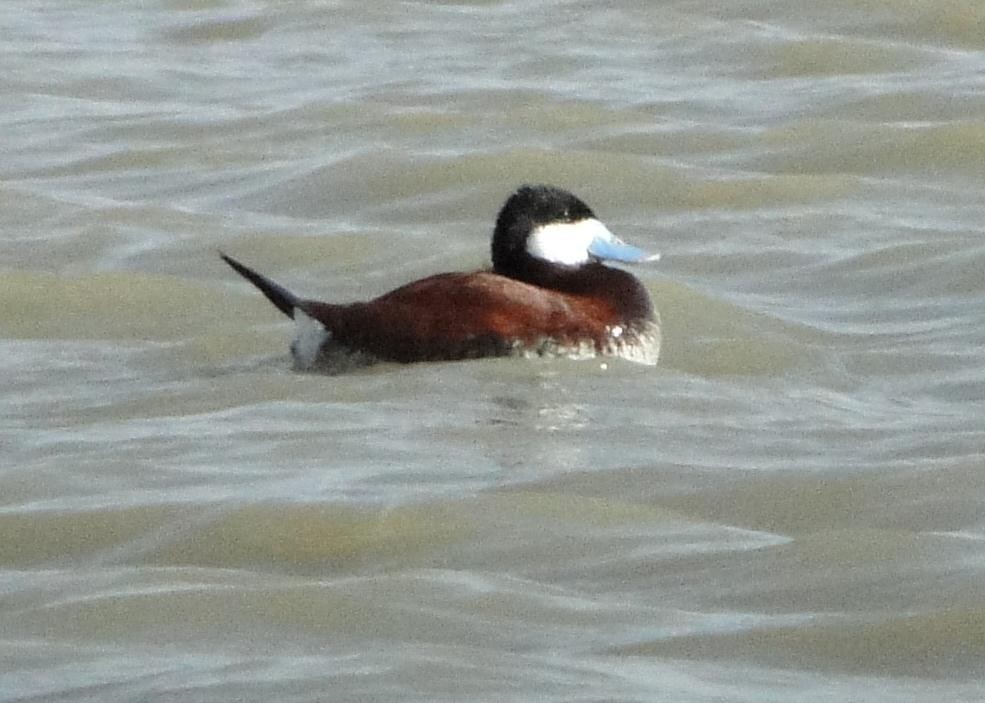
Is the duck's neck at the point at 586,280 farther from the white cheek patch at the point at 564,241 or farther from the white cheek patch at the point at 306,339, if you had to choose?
the white cheek patch at the point at 306,339

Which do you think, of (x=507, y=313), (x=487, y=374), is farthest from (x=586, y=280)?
(x=487, y=374)

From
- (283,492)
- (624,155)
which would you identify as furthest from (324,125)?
(283,492)

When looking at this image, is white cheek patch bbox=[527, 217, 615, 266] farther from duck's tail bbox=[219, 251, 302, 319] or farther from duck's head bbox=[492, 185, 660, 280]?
duck's tail bbox=[219, 251, 302, 319]

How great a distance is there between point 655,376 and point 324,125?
4608 millimetres

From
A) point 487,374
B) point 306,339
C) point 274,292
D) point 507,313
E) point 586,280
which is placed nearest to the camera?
point 487,374

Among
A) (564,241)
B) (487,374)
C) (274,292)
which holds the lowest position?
(487,374)

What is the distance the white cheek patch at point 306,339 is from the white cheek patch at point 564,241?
72 centimetres

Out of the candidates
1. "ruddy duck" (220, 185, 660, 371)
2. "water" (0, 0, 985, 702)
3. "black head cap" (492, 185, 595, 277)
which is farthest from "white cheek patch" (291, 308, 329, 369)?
"black head cap" (492, 185, 595, 277)

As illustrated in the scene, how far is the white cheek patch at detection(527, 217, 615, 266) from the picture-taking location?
27.6 feet

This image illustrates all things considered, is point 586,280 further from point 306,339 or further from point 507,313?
point 306,339

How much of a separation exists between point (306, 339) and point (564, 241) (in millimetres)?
881

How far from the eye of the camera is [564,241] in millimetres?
8453

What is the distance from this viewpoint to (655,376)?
7879 mm

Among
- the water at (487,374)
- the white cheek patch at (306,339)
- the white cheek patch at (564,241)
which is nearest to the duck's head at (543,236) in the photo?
the white cheek patch at (564,241)
